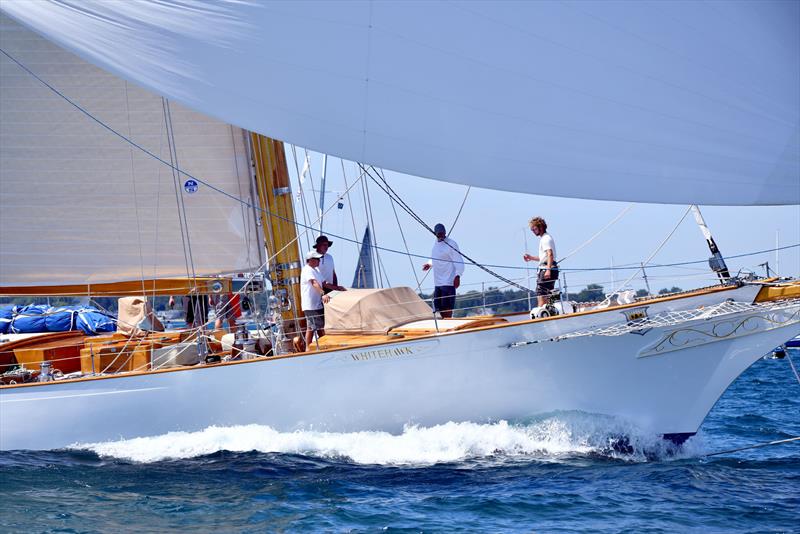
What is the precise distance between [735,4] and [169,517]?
7.06 m

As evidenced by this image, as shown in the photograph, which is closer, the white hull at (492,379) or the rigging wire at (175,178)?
the white hull at (492,379)

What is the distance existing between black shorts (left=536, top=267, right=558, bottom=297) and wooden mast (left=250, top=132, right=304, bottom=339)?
3.72 m

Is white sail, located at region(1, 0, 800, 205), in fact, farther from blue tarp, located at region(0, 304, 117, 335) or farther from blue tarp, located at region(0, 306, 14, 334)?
blue tarp, located at region(0, 306, 14, 334)

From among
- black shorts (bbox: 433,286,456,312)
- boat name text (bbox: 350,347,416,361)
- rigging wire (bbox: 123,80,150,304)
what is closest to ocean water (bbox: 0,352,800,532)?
boat name text (bbox: 350,347,416,361)

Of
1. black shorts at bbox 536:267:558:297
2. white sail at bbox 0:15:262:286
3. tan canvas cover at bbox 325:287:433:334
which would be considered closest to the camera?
black shorts at bbox 536:267:558:297

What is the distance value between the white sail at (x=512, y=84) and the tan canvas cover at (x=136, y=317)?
533 centimetres

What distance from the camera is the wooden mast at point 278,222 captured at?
13.2 meters

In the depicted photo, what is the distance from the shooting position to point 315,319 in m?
12.2

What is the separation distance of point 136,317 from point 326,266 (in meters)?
3.56

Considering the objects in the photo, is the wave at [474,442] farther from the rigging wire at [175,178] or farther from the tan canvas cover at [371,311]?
the rigging wire at [175,178]

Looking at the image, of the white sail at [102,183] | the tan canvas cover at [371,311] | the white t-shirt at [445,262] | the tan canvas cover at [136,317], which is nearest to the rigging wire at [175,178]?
the white sail at [102,183]

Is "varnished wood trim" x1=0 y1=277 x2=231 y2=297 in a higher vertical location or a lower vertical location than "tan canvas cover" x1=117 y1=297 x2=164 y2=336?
higher

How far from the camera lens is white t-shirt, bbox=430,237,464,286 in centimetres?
1227

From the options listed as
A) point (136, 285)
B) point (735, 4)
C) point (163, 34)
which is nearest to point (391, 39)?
point (163, 34)
